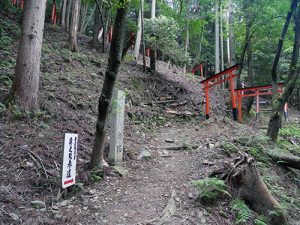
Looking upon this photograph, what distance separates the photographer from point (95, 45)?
1230cm

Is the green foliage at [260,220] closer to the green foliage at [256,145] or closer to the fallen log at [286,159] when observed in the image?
the green foliage at [256,145]

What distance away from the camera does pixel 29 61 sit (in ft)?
16.8

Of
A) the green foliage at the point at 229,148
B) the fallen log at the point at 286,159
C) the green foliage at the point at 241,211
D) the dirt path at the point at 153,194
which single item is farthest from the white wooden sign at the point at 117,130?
the fallen log at the point at 286,159

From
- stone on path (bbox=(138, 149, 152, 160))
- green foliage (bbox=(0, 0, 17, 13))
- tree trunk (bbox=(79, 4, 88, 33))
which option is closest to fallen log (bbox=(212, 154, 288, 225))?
stone on path (bbox=(138, 149, 152, 160))

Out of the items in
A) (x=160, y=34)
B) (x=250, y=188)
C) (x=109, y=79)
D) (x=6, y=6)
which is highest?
(x=6, y=6)

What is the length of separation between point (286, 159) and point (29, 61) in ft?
20.8

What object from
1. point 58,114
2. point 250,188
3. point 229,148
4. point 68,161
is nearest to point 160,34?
point 229,148

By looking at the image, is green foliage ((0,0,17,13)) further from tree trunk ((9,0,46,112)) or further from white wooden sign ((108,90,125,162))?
white wooden sign ((108,90,125,162))

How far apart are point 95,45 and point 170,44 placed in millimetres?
3742

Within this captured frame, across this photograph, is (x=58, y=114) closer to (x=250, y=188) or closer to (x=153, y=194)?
(x=153, y=194)

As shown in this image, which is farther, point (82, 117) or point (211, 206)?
point (82, 117)

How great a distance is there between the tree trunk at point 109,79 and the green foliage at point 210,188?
5.59 ft

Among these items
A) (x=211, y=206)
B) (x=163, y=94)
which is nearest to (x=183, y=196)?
(x=211, y=206)

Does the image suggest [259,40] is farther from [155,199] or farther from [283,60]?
[155,199]
